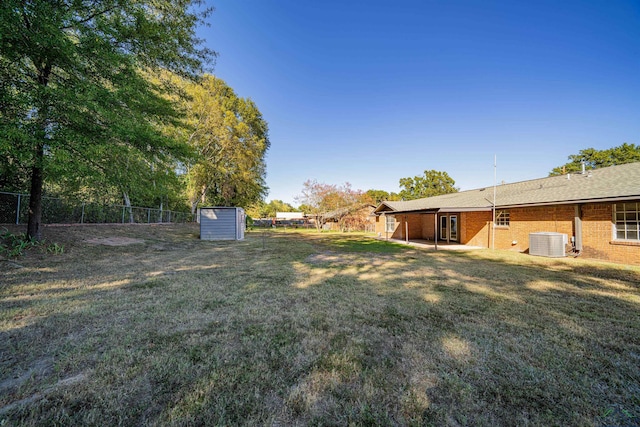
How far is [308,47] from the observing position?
637 inches

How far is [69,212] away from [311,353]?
15.2m

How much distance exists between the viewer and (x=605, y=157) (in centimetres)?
2941

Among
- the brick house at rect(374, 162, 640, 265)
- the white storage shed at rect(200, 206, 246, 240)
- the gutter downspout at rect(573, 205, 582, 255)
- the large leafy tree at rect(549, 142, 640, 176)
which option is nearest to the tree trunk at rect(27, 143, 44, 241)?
the white storage shed at rect(200, 206, 246, 240)

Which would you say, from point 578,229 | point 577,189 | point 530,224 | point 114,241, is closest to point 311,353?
point 114,241

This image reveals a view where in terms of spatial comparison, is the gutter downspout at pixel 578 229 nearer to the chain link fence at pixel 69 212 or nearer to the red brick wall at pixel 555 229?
the red brick wall at pixel 555 229

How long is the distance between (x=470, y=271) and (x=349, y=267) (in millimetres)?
3603

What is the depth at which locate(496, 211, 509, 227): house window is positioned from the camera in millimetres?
13461

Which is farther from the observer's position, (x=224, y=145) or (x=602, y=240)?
(x=224, y=145)

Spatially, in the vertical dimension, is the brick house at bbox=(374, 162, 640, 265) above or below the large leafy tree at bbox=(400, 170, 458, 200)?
below

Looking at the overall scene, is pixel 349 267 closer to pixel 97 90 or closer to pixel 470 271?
pixel 470 271

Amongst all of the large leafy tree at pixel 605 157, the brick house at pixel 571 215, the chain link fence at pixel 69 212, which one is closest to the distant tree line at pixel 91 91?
the chain link fence at pixel 69 212

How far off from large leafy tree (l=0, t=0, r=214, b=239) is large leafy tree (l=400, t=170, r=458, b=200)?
49.6m

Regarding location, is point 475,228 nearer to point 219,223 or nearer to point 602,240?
point 602,240

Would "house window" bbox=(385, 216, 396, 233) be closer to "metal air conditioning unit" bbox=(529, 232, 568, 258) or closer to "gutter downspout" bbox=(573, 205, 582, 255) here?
"metal air conditioning unit" bbox=(529, 232, 568, 258)
